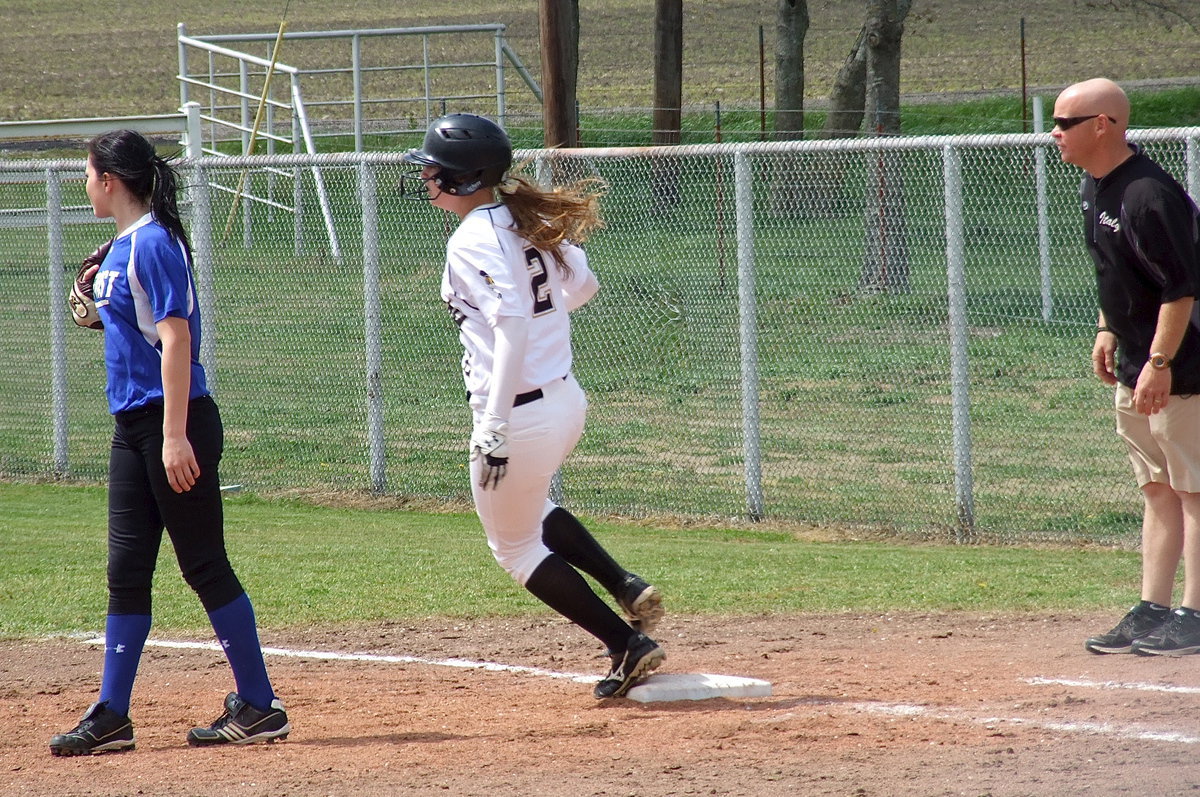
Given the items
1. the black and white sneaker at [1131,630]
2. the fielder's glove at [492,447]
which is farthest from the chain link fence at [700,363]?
the fielder's glove at [492,447]

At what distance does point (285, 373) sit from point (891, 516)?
5.62 m

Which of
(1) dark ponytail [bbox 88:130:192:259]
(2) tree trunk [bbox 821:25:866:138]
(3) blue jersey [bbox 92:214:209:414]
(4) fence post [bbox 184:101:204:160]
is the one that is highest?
(2) tree trunk [bbox 821:25:866:138]

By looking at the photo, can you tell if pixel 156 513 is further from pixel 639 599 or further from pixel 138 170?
pixel 639 599

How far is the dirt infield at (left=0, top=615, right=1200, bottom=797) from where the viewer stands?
439 centimetres

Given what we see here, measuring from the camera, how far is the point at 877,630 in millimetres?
6602

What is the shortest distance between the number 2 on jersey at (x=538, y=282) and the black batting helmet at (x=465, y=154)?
0.32 meters

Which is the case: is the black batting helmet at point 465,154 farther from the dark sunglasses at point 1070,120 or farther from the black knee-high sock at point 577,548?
the dark sunglasses at point 1070,120

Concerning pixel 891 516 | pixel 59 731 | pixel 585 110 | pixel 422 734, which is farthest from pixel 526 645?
pixel 585 110

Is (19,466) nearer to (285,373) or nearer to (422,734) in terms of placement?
(285,373)

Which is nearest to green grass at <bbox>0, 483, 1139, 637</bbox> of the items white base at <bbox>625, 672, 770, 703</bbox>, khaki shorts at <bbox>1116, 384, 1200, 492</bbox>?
khaki shorts at <bbox>1116, 384, 1200, 492</bbox>

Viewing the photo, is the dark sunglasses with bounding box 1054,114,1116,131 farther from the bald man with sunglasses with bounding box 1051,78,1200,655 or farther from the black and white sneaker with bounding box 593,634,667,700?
the black and white sneaker with bounding box 593,634,667,700

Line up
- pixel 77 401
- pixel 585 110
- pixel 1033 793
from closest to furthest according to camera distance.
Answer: pixel 1033 793
pixel 77 401
pixel 585 110

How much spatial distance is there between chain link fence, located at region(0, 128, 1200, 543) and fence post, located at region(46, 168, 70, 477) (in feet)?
0.06

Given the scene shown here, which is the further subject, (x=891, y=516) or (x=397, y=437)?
(x=397, y=437)
